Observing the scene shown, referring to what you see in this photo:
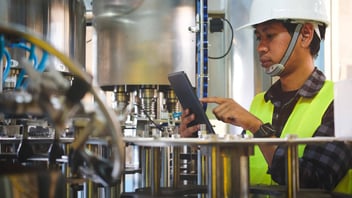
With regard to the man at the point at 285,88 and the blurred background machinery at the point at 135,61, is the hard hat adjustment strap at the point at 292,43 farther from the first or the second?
the blurred background machinery at the point at 135,61

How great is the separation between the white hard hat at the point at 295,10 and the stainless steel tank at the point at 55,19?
86 centimetres

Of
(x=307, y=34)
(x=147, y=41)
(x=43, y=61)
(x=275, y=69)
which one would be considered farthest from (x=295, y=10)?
(x=43, y=61)

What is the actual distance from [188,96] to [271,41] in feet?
2.00

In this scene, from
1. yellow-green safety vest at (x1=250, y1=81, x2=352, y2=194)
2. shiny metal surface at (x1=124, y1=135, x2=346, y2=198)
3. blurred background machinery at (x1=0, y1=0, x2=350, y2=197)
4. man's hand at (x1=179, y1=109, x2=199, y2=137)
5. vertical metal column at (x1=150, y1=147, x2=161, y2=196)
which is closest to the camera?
shiny metal surface at (x1=124, y1=135, x2=346, y2=198)

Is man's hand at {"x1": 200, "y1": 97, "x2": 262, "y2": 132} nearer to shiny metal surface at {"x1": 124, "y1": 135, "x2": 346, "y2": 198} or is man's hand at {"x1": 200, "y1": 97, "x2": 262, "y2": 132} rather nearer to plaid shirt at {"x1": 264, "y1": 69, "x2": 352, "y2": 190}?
plaid shirt at {"x1": 264, "y1": 69, "x2": 352, "y2": 190}

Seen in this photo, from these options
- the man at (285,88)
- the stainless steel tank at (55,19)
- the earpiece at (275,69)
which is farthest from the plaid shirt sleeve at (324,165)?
the stainless steel tank at (55,19)

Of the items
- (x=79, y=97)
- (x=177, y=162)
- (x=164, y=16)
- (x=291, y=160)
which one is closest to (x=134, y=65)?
(x=164, y=16)

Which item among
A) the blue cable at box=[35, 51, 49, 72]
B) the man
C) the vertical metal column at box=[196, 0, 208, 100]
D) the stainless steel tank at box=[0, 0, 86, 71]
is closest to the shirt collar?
the man

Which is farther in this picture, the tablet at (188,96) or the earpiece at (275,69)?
the earpiece at (275,69)

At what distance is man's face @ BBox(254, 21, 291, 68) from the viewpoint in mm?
1964

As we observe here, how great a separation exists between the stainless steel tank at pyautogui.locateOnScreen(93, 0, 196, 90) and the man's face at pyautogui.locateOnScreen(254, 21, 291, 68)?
11.9 inches

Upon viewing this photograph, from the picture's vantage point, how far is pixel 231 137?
3.51 ft

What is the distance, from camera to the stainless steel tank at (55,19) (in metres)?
1.98

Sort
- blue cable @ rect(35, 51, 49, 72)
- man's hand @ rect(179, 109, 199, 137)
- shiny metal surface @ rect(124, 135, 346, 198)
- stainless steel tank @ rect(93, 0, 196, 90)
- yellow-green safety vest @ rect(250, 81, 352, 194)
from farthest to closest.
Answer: stainless steel tank @ rect(93, 0, 196, 90) → yellow-green safety vest @ rect(250, 81, 352, 194) → man's hand @ rect(179, 109, 199, 137) → shiny metal surface @ rect(124, 135, 346, 198) → blue cable @ rect(35, 51, 49, 72)
